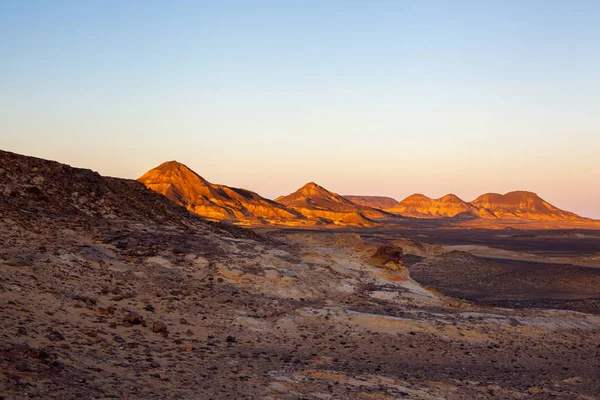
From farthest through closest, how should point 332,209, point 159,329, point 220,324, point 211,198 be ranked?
1. point 332,209
2. point 211,198
3. point 220,324
4. point 159,329

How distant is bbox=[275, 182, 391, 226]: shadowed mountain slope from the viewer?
434 feet

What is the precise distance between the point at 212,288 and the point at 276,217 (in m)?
109

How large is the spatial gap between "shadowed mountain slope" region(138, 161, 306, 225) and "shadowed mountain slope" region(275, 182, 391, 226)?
7.42m

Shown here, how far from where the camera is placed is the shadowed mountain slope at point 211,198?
112m

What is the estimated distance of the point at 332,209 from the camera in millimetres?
165875

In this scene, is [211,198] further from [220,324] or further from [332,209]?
[220,324]

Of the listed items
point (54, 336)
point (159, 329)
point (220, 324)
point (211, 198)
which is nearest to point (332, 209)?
point (211, 198)

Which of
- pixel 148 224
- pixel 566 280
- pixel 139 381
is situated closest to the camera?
pixel 139 381

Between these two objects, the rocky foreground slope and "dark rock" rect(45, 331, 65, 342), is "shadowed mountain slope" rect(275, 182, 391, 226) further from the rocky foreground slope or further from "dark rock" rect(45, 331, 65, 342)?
"dark rock" rect(45, 331, 65, 342)

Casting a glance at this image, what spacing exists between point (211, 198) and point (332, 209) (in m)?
54.0

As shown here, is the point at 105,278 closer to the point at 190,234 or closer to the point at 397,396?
the point at 190,234

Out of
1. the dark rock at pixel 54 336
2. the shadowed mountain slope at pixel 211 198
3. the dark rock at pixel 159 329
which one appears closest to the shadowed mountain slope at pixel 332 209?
the shadowed mountain slope at pixel 211 198

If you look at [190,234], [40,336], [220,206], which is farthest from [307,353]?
[220,206]

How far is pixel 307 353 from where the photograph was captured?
34.3 ft
